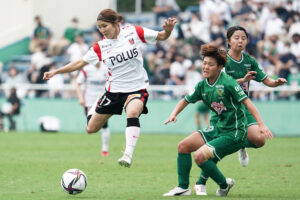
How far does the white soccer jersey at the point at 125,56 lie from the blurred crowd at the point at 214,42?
37.8ft

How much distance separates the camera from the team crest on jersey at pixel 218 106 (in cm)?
887

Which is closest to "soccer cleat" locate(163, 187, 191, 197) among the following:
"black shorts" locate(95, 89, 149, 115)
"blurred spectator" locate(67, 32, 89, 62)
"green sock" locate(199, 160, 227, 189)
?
"green sock" locate(199, 160, 227, 189)

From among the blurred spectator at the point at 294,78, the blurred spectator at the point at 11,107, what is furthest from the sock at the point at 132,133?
Result: the blurred spectator at the point at 11,107

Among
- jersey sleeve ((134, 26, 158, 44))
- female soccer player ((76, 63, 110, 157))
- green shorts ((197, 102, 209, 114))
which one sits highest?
jersey sleeve ((134, 26, 158, 44))

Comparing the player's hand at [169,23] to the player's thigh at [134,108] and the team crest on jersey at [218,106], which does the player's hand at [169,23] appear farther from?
the team crest on jersey at [218,106]

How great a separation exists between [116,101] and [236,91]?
8.76ft

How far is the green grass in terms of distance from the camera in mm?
9352

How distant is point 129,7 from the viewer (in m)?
33.5

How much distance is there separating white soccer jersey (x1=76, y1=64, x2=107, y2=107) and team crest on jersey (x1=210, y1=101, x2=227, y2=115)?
293 inches

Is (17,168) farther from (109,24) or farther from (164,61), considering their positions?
(164,61)

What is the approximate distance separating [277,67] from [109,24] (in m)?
12.6

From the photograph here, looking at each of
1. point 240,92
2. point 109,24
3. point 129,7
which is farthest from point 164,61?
point 240,92

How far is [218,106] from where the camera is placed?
889cm

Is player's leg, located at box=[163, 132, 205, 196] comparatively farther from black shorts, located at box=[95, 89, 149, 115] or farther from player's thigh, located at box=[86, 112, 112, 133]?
player's thigh, located at box=[86, 112, 112, 133]
